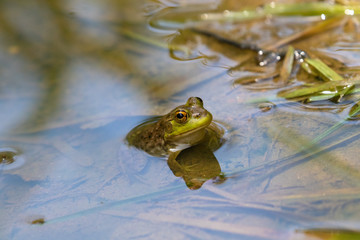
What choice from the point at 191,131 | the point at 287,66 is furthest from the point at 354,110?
the point at 191,131

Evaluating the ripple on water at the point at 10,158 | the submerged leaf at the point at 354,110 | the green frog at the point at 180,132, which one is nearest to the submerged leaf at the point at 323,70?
the submerged leaf at the point at 354,110

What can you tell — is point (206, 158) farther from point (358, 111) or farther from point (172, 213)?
point (358, 111)

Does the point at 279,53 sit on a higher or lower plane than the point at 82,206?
higher

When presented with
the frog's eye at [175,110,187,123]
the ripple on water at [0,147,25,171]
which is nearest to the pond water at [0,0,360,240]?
the ripple on water at [0,147,25,171]

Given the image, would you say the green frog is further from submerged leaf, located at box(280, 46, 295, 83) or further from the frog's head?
submerged leaf, located at box(280, 46, 295, 83)

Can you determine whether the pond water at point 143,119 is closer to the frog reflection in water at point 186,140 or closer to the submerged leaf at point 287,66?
the frog reflection in water at point 186,140

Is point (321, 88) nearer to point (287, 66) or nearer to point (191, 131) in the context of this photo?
point (287, 66)

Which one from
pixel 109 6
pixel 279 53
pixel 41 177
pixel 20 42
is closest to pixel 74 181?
pixel 41 177
